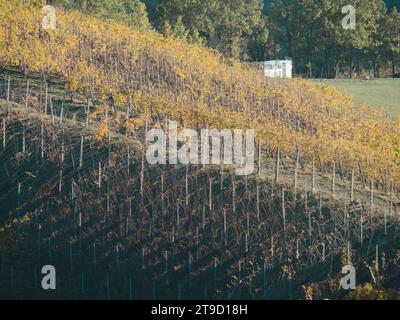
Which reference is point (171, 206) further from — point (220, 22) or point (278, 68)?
point (220, 22)

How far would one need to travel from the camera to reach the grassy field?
51.0 metres

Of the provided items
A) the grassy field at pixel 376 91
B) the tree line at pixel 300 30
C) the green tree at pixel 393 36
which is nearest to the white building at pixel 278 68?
the grassy field at pixel 376 91

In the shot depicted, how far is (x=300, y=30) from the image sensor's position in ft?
260

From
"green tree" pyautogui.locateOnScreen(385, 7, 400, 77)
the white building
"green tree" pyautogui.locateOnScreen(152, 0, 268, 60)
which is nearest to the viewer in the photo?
the white building

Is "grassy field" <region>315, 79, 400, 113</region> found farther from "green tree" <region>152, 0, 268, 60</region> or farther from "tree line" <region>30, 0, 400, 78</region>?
"green tree" <region>152, 0, 268, 60</region>

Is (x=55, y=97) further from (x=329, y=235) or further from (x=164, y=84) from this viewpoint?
(x=329, y=235)

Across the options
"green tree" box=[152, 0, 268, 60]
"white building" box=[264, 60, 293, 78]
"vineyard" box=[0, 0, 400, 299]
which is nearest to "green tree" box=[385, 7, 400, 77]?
"green tree" box=[152, 0, 268, 60]

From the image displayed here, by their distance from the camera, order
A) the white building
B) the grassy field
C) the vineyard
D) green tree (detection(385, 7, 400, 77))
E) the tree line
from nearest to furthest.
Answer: the vineyard, the grassy field, the white building, the tree line, green tree (detection(385, 7, 400, 77))

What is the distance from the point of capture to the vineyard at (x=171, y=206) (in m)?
20.7

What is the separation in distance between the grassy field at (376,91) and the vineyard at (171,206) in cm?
1621

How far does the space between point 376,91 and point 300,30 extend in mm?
23000

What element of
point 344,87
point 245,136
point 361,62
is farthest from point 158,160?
point 361,62

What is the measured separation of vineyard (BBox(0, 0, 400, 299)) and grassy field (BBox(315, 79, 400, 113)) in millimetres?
16212

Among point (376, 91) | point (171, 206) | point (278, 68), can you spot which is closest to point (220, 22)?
point (278, 68)
